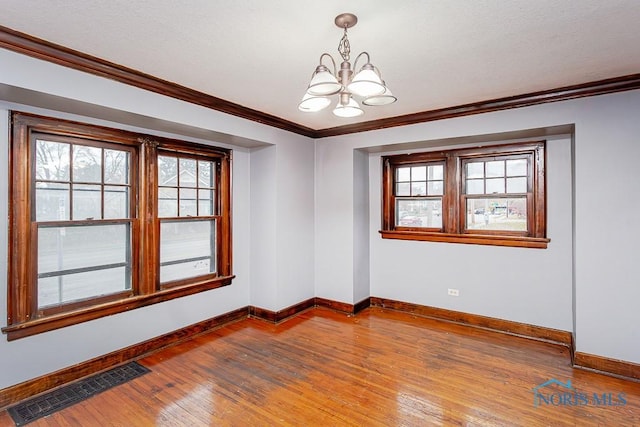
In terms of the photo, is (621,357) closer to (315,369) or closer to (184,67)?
(315,369)

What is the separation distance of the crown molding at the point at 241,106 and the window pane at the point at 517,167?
0.76 meters

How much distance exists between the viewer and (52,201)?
2.81 m

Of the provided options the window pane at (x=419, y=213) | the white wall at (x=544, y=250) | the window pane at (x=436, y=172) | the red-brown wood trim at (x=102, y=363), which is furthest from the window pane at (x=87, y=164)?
the window pane at (x=436, y=172)

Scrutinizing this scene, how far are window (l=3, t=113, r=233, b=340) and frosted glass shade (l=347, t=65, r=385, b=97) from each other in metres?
2.43

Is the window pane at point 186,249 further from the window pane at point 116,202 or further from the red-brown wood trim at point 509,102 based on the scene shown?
the red-brown wood trim at point 509,102

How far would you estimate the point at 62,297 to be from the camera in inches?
114

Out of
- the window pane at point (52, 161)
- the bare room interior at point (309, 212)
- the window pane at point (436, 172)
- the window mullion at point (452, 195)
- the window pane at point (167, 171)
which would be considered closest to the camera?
the bare room interior at point (309, 212)

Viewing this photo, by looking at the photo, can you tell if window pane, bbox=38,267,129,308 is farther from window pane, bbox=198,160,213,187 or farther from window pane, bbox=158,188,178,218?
window pane, bbox=198,160,213,187

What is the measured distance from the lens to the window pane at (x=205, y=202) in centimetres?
402

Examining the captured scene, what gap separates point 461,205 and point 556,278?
4.21ft

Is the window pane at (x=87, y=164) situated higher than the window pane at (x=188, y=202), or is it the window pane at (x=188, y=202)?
the window pane at (x=87, y=164)

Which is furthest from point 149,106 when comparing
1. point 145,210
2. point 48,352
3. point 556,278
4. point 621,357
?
point 621,357

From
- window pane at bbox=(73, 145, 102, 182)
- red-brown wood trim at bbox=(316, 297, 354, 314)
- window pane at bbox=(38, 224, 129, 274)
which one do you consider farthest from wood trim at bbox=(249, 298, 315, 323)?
window pane at bbox=(73, 145, 102, 182)

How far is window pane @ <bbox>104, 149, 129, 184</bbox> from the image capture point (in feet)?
10.3
